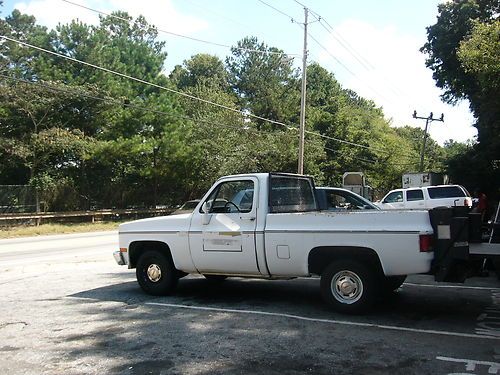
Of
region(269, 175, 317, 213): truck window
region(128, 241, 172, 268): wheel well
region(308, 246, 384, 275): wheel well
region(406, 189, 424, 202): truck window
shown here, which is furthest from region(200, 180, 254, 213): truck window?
region(406, 189, 424, 202): truck window

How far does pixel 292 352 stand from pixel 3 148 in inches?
992

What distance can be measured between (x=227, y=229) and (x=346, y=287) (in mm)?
1881

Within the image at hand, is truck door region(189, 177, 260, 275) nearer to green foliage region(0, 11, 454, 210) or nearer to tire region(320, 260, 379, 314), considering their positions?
tire region(320, 260, 379, 314)

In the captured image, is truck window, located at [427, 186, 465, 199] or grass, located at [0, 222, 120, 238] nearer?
truck window, located at [427, 186, 465, 199]

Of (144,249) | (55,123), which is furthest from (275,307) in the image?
(55,123)

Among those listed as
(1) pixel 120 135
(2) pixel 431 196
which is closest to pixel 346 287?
(2) pixel 431 196

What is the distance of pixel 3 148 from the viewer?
26.8 m

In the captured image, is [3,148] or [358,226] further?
[3,148]

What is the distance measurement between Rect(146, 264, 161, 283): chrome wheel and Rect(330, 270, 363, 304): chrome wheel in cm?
291

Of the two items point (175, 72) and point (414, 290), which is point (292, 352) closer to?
point (414, 290)

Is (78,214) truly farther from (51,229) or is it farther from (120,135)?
(120,135)

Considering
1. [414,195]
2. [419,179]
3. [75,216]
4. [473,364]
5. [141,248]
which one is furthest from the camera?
[419,179]

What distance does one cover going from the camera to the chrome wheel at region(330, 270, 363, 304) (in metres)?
6.89

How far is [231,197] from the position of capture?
319 inches
